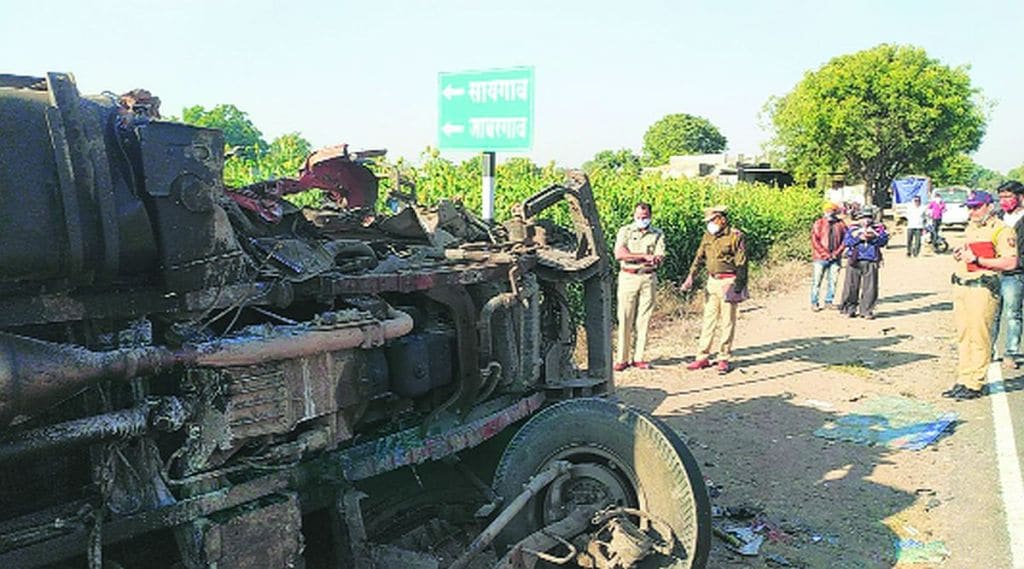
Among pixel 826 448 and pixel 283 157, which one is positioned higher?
pixel 283 157

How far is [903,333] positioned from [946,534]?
23.5ft

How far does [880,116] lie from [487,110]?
42.9m

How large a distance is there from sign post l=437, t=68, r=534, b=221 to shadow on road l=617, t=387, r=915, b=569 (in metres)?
2.61

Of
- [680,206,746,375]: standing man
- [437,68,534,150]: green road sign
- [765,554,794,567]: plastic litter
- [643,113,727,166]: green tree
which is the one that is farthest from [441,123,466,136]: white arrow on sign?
[643,113,727,166]: green tree

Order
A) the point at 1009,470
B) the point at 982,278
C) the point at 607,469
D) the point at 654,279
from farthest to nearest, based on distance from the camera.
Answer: the point at 654,279
the point at 982,278
the point at 1009,470
the point at 607,469

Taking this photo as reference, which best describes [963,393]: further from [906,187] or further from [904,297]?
[906,187]

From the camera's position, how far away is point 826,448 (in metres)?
6.20

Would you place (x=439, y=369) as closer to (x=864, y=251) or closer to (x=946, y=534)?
(x=946, y=534)

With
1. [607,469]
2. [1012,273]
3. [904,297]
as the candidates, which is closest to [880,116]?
[904,297]

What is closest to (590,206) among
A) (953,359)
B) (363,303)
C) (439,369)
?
(439,369)

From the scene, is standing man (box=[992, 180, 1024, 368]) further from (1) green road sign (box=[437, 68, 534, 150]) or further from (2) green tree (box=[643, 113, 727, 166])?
(2) green tree (box=[643, 113, 727, 166])

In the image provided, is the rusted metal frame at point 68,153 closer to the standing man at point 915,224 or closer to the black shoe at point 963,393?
the black shoe at point 963,393

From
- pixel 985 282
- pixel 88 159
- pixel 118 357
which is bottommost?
pixel 985 282

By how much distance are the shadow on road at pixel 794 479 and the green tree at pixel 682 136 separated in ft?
253
